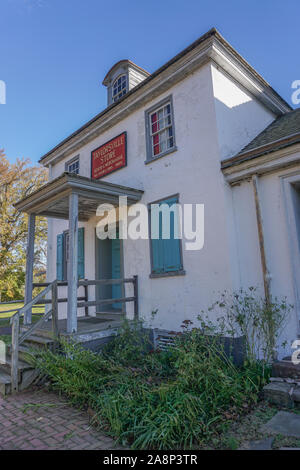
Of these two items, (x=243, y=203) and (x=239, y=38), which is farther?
(x=239, y=38)

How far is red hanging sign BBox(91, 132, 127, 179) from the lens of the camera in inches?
310

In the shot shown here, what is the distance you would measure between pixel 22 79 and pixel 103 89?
357 cm

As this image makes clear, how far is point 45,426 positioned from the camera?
11.6ft

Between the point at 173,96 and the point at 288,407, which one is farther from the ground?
the point at 173,96

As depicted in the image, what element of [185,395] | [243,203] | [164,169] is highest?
[164,169]

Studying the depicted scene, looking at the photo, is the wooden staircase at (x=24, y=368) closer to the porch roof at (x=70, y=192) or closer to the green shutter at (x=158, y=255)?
the green shutter at (x=158, y=255)

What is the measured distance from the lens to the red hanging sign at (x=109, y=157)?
25.8ft

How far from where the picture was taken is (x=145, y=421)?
3.09 meters

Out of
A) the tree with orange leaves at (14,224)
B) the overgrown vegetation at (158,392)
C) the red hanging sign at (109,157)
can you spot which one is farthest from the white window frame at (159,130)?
the tree with orange leaves at (14,224)

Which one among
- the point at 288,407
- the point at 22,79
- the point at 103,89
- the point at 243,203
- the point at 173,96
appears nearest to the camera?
the point at 288,407

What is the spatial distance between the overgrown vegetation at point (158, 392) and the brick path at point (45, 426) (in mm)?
171

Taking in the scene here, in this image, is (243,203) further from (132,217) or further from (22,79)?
(22,79)

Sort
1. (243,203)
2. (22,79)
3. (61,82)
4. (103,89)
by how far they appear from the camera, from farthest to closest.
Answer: (103,89)
(61,82)
(22,79)
(243,203)

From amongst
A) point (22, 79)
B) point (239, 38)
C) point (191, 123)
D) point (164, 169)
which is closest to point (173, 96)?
point (191, 123)
